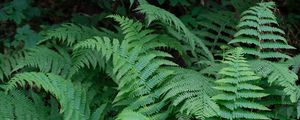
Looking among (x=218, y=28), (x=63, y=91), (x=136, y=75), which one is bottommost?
(x=63, y=91)

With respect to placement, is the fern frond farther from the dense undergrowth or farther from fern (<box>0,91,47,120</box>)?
fern (<box>0,91,47,120</box>)

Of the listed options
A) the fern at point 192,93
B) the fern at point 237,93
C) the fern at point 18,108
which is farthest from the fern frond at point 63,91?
the fern at point 237,93

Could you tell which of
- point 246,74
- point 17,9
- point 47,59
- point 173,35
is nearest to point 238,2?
point 173,35

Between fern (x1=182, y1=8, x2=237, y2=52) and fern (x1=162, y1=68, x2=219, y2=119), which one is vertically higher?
fern (x1=182, y1=8, x2=237, y2=52)

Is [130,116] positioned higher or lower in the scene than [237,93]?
lower

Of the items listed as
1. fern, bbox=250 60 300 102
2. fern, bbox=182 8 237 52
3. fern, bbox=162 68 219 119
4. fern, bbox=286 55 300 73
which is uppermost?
fern, bbox=182 8 237 52

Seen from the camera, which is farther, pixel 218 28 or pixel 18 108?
pixel 218 28

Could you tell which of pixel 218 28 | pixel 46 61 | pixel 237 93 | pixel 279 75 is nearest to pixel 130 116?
pixel 237 93

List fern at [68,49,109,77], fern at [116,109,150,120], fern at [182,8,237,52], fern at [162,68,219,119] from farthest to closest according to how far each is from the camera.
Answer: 1. fern at [182,8,237,52]
2. fern at [68,49,109,77]
3. fern at [162,68,219,119]
4. fern at [116,109,150,120]

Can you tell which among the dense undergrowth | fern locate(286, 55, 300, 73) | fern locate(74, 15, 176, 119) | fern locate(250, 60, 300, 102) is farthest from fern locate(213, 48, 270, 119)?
fern locate(286, 55, 300, 73)

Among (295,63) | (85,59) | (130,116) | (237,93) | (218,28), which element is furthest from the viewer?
(218,28)

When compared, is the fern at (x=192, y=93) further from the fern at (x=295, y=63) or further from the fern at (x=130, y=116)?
the fern at (x=295, y=63)

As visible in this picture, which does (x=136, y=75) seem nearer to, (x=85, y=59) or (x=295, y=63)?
(x=85, y=59)

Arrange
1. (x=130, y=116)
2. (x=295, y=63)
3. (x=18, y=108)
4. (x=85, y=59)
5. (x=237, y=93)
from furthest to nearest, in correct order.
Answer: (x=85, y=59), (x=295, y=63), (x=18, y=108), (x=237, y=93), (x=130, y=116)
